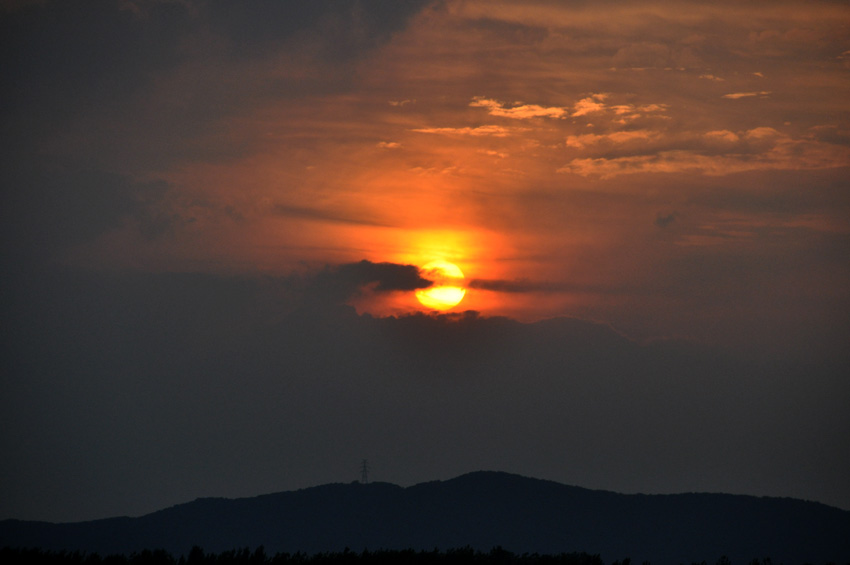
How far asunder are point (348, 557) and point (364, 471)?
428 ft

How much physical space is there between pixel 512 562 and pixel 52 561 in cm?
3293

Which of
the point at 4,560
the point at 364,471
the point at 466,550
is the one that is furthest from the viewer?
the point at 364,471

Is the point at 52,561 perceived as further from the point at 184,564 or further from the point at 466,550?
the point at 466,550

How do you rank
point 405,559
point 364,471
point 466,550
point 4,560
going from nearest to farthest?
point 4,560 → point 405,559 → point 466,550 → point 364,471

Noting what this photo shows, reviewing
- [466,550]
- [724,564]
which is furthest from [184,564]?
[724,564]

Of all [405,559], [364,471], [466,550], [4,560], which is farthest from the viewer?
[364,471]

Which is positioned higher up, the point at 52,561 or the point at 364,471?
the point at 364,471

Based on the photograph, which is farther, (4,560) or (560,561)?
(560,561)

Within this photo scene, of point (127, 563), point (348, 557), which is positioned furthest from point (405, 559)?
point (127, 563)

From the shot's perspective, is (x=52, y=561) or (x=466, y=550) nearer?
(x=52, y=561)

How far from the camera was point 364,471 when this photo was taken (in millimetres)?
197500

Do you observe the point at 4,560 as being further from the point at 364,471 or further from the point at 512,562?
the point at 364,471

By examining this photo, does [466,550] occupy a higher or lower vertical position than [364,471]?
lower

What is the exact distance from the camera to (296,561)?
220ft
